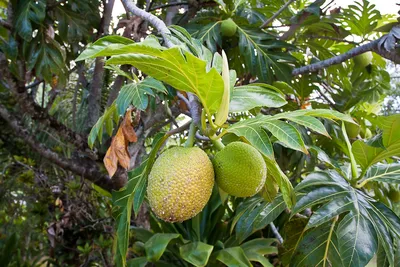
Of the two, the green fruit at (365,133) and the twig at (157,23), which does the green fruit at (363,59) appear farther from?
the twig at (157,23)

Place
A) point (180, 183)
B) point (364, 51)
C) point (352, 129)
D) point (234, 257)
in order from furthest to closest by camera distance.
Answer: point (352, 129), point (234, 257), point (364, 51), point (180, 183)

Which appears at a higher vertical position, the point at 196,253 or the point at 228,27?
the point at 228,27

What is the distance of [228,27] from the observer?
162 centimetres

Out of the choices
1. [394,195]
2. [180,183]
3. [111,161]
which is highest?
[180,183]

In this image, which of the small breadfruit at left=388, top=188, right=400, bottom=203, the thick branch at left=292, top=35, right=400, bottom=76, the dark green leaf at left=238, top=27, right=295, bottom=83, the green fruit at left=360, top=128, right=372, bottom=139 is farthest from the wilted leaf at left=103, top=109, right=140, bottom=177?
the green fruit at left=360, top=128, right=372, bottom=139

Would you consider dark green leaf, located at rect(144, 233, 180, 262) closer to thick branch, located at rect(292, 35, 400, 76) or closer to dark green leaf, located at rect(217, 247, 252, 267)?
dark green leaf, located at rect(217, 247, 252, 267)

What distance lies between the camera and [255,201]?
1.23 m

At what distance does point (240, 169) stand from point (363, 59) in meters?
1.44

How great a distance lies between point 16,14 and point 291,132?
1.55 m

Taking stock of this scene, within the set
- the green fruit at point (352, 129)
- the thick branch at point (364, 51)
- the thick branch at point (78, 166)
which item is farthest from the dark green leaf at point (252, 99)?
the thick branch at point (78, 166)

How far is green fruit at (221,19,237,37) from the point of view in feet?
5.33

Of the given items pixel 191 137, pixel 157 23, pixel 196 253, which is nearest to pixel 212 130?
pixel 191 137

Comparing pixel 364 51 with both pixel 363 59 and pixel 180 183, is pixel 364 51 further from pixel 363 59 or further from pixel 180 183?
pixel 180 183

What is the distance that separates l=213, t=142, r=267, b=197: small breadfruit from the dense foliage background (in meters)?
0.06
